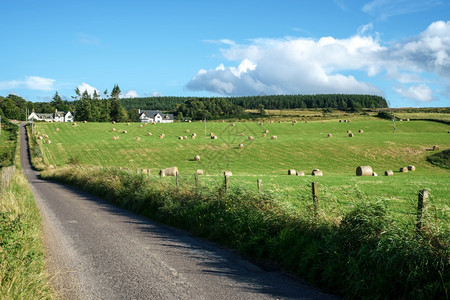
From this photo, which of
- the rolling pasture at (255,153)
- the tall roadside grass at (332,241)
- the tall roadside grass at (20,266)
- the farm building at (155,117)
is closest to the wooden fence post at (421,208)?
the tall roadside grass at (332,241)

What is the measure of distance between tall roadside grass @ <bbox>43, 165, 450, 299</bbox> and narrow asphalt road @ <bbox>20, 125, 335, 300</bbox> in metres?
0.54

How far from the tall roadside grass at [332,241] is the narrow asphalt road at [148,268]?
54 centimetres

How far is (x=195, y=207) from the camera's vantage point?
14188 mm

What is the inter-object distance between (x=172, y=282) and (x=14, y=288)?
3.05 metres

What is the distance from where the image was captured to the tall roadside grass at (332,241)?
23.2ft

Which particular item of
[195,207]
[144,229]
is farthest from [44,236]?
[195,207]

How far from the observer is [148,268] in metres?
9.14

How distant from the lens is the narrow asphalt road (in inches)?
302

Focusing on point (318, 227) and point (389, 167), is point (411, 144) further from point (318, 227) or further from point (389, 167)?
point (318, 227)

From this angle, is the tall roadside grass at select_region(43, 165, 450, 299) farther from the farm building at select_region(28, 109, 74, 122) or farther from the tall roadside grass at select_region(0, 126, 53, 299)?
the farm building at select_region(28, 109, 74, 122)

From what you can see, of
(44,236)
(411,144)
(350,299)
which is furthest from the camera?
(411,144)

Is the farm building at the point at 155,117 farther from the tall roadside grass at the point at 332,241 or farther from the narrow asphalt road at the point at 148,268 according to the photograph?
the tall roadside grass at the point at 332,241

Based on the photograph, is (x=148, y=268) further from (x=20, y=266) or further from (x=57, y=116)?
(x=57, y=116)

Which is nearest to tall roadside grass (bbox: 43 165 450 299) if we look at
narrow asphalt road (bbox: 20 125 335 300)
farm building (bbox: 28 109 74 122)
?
narrow asphalt road (bbox: 20 125 335 300)
